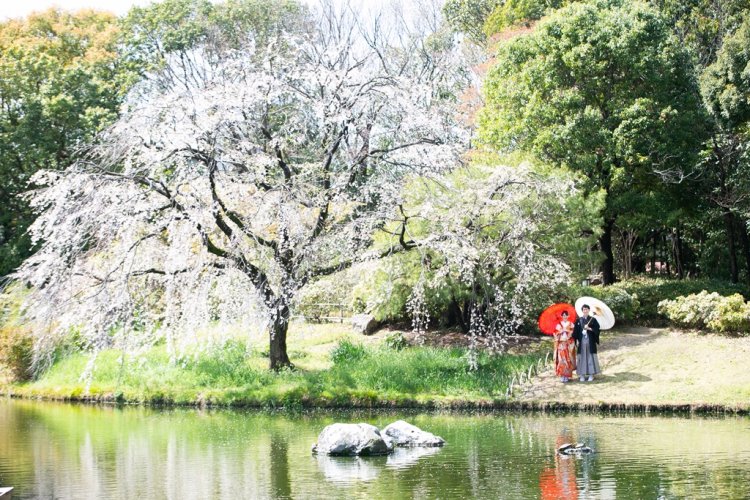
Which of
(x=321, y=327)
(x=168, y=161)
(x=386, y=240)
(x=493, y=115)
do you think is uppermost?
(x=493, y=115)

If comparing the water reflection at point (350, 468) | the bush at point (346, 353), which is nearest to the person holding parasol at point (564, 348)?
the bush at point (346, 353)

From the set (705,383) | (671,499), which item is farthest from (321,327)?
(671,499)

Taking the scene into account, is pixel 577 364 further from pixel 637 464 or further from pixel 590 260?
pixel 637 464

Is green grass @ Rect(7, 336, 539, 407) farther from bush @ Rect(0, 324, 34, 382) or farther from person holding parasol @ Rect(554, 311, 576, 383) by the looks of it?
bush @ Rect(0, 324, 34, 382)

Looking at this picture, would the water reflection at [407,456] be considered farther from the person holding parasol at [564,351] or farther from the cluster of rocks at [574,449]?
the person holding parasol at [564,351]

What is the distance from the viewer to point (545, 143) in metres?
26.5

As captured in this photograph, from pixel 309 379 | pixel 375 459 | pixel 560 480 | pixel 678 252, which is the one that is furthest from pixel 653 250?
pixel 560 480

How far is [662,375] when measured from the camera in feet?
65.8

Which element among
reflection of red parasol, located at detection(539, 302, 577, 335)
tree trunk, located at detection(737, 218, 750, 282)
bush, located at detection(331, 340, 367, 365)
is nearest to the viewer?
reflection of red parasol, located at detection(539, 302, 577, 335)

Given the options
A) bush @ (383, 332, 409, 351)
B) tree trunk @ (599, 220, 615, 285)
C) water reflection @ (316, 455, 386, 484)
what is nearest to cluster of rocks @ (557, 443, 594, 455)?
water reflection @ (316, 455, 386, 484)

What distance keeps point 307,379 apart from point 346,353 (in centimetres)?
175

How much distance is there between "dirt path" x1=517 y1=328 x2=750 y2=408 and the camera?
18.4 metres

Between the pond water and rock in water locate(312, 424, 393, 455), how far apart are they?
0.91ft

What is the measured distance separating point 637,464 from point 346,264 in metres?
9.84
